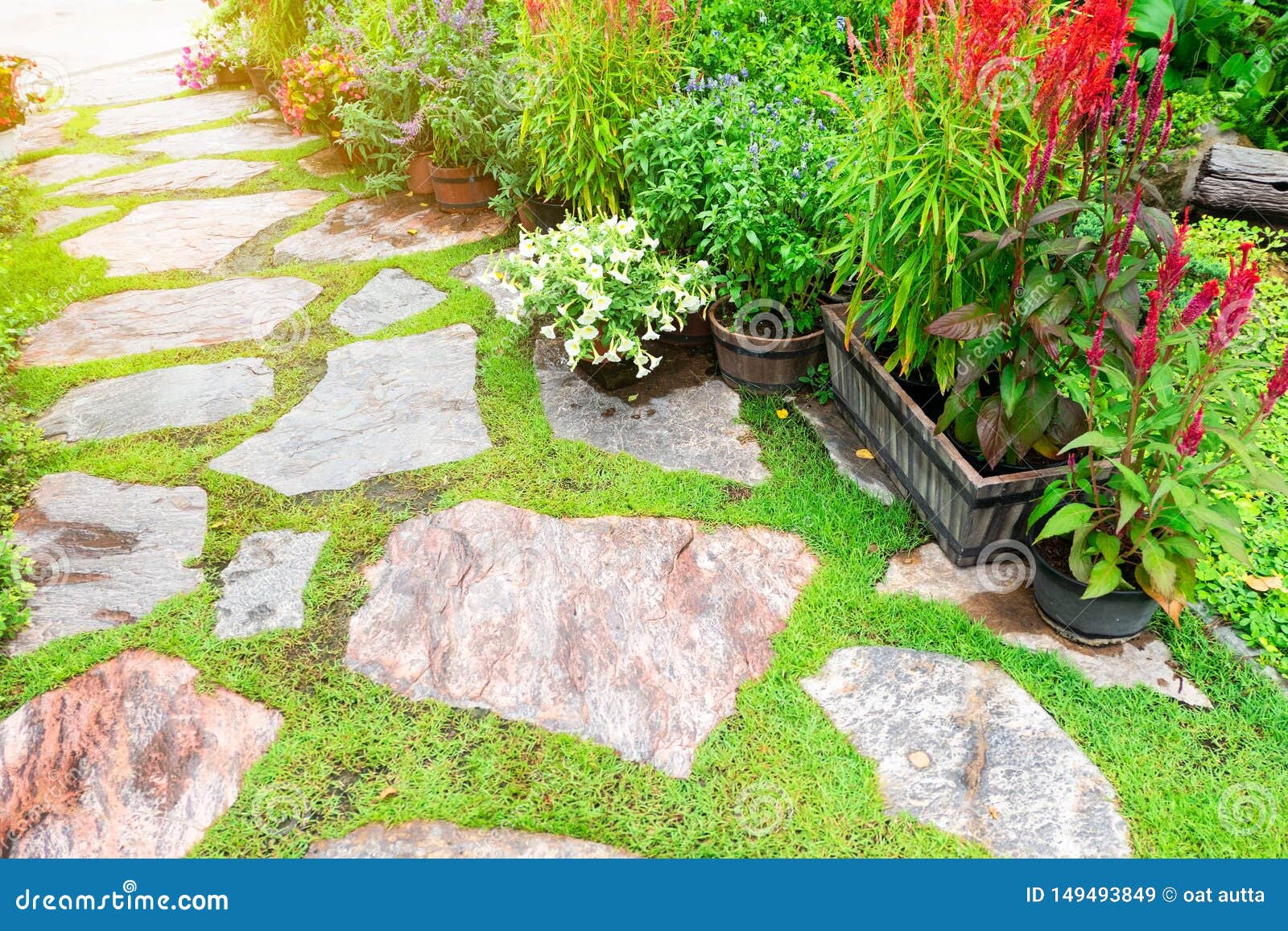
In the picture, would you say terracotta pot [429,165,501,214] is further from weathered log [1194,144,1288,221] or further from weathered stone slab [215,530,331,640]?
weathered log [1194,144,1288,221]

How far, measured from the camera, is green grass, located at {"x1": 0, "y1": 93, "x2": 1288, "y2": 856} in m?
1.93

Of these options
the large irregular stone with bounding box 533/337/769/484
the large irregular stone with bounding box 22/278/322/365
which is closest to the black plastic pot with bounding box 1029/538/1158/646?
the large irregular stone with bounding box 533/337/769/484

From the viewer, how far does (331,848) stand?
190cm

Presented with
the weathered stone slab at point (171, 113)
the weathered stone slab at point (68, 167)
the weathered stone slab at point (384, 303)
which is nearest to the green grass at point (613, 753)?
the weathered stone slab at point (384, 303)

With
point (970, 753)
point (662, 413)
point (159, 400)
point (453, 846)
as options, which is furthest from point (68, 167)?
point (970, 753)

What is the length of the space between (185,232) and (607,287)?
344cm

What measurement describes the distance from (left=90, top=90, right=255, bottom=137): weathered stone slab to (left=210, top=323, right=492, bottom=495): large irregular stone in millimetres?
5175

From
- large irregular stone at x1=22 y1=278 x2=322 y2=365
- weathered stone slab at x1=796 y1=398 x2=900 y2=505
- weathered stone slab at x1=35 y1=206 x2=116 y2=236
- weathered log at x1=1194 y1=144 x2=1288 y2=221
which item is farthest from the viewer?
weathered stone slab at x1=35 y1=206 x2=116 y2=236

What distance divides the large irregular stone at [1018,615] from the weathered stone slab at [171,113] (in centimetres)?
→ 753

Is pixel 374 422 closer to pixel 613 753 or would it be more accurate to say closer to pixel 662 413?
pixel 662 413

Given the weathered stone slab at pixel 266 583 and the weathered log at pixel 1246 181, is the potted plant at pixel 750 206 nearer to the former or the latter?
the weathered stone slab at pixel 266 583

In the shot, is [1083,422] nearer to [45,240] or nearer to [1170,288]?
[1170,288]

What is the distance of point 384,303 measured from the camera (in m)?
4.20

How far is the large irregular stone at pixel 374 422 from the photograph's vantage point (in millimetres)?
3055
